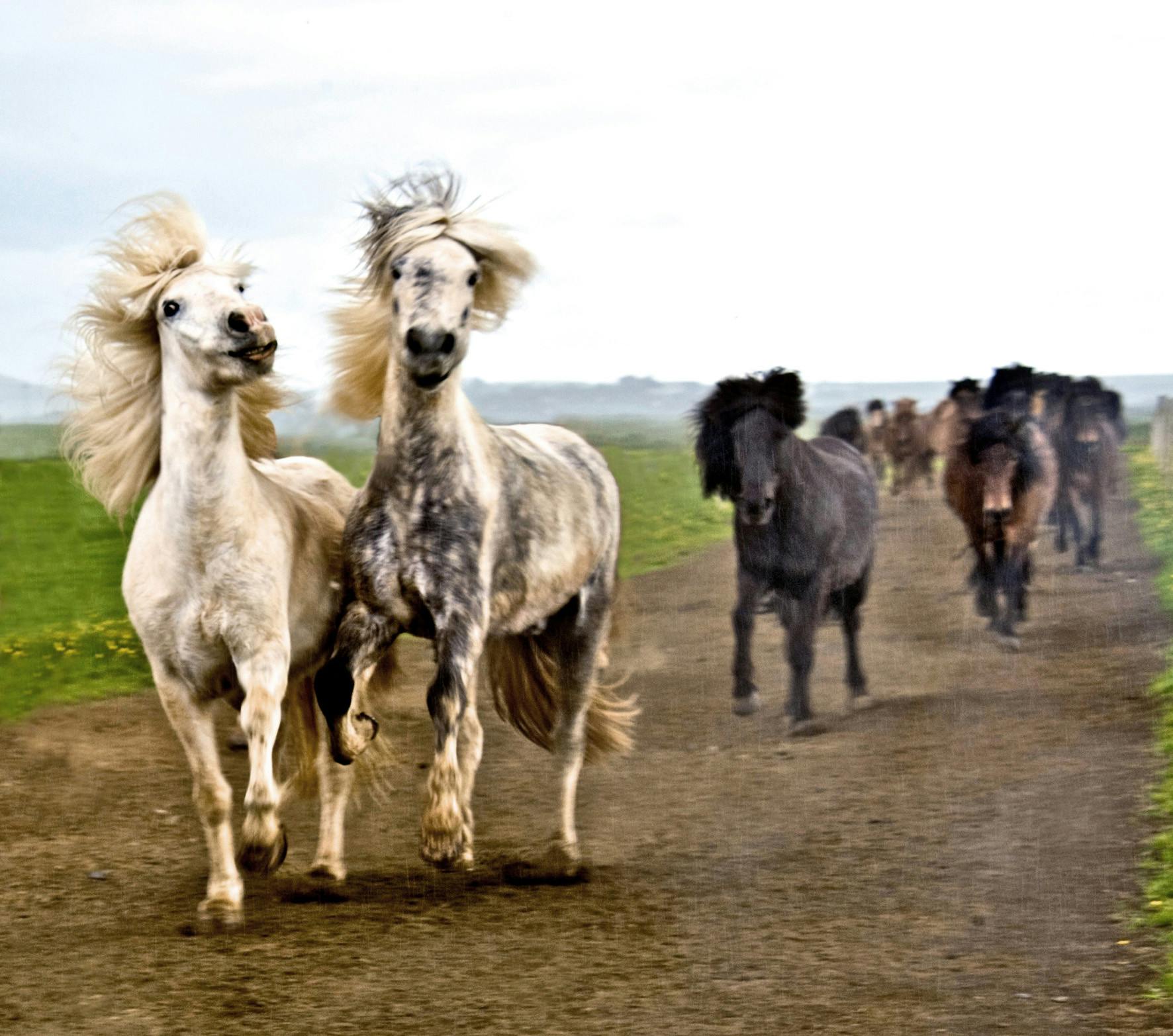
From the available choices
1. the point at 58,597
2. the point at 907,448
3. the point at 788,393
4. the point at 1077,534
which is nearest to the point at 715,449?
the point at 788,393

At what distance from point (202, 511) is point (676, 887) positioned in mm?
2315

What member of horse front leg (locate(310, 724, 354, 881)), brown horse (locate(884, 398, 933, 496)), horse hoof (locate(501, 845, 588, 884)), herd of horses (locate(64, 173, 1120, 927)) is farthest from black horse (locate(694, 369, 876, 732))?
brown horse (locate(884, 398, 933, 496))

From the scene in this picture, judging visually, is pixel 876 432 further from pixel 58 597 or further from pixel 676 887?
pixel 676 887

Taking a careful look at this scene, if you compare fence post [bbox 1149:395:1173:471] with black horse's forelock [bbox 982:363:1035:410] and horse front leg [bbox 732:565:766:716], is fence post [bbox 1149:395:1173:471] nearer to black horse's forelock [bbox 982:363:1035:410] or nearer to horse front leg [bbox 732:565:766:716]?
black horse's forelock [bbox 982:363:1035:410]

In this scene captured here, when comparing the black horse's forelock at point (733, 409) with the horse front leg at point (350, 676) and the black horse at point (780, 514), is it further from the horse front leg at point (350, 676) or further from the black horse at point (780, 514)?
the horse front leg at point (350, 676)

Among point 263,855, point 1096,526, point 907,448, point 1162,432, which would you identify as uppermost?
point 1162,432

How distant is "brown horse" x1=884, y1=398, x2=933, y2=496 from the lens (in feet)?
69.2

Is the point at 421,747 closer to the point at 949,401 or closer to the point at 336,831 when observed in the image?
the point at 336,831

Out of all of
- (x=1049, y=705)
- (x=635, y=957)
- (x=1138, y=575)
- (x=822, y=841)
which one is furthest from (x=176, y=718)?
(x=1138, y=575)

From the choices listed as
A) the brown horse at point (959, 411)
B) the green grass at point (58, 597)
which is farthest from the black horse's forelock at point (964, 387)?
the green grass at point (58, 597)

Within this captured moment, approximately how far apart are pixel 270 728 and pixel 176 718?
0.44 meters

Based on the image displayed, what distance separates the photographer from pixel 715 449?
991cm

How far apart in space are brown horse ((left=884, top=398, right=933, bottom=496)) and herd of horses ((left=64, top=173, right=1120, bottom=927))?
47.1ft

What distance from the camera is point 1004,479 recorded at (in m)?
12.0
